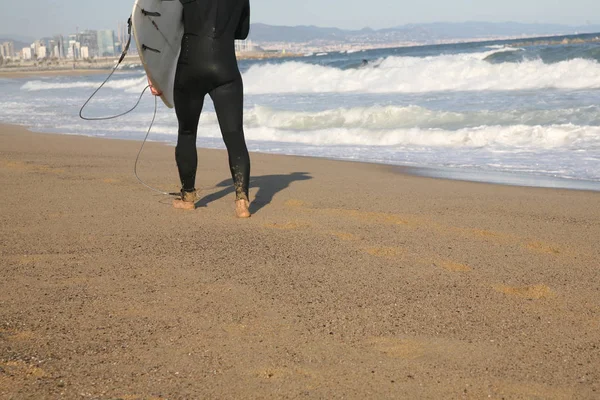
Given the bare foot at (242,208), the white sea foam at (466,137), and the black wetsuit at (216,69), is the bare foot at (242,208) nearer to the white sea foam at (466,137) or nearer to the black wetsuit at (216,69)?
the black wetsuit at (216,69)

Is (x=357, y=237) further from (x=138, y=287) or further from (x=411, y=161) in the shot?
(x=411, y=161)

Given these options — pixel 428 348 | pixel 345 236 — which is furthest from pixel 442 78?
pixel 428 348

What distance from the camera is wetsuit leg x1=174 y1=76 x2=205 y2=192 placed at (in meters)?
5.24

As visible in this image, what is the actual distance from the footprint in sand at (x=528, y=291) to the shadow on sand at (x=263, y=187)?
2286mm

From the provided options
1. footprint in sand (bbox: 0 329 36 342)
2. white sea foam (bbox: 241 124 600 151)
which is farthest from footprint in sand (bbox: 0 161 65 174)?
white sea foam (bbox: 241 124 600 151)

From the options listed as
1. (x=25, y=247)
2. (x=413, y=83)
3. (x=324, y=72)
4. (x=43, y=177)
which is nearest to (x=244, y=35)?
(x=25, y=247)

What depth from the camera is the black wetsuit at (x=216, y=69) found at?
198 inches

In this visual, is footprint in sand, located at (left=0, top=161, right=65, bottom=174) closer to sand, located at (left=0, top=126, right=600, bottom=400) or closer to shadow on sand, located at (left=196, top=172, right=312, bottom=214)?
sand, located at (left=0, top=126, right=600, bottom=400)

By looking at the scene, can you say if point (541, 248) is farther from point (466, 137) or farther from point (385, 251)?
point (466, 137)

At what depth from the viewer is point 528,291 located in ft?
11.3

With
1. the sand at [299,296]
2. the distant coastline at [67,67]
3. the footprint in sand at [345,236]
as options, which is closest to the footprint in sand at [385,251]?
the sand at [299,296]

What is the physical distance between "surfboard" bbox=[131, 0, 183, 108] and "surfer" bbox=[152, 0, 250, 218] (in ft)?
0.24

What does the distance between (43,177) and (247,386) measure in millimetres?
4891

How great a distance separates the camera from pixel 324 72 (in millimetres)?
32500
